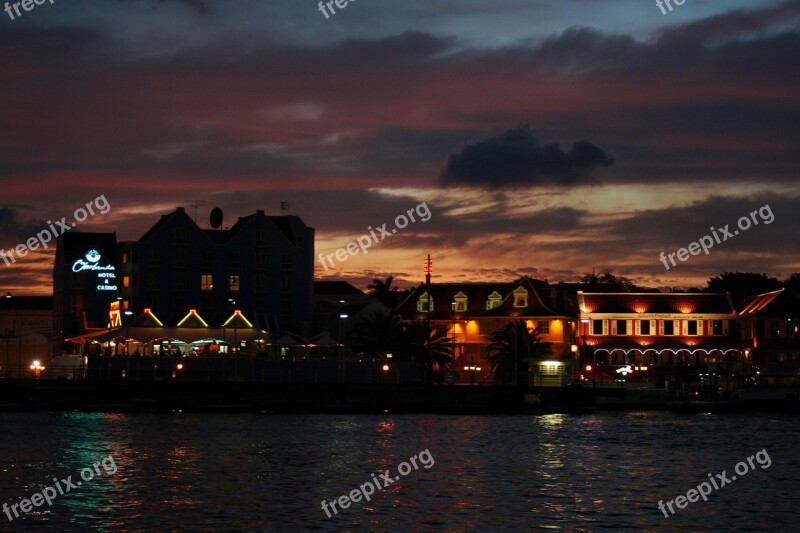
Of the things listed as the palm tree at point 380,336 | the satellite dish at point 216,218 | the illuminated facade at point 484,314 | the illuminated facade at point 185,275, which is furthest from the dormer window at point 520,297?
the satellite dish at point 216,218

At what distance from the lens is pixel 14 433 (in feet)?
288

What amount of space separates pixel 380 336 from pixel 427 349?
42.1 feet

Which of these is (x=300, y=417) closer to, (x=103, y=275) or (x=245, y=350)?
(x=245, y=350)

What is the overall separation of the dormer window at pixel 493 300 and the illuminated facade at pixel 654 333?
984 cm

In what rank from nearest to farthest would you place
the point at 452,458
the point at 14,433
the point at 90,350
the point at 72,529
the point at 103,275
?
the point at 72,529, the point at 452,458, the point at 14,433, the point at 90,350, the point at 103,275

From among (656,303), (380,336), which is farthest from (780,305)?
(380,336)

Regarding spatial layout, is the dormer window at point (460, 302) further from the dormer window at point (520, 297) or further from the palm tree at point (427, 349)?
the palm tree at point (427, 349)

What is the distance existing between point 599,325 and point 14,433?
8153cm

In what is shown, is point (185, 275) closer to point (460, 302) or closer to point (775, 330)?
point (460, 302)

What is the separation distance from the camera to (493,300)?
6137 inches

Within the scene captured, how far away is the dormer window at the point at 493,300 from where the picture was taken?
156 metres

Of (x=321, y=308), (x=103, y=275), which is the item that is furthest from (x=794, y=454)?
(x=321, y=308)

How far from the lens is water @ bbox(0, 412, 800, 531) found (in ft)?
165

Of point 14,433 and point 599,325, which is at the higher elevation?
point 599,325
